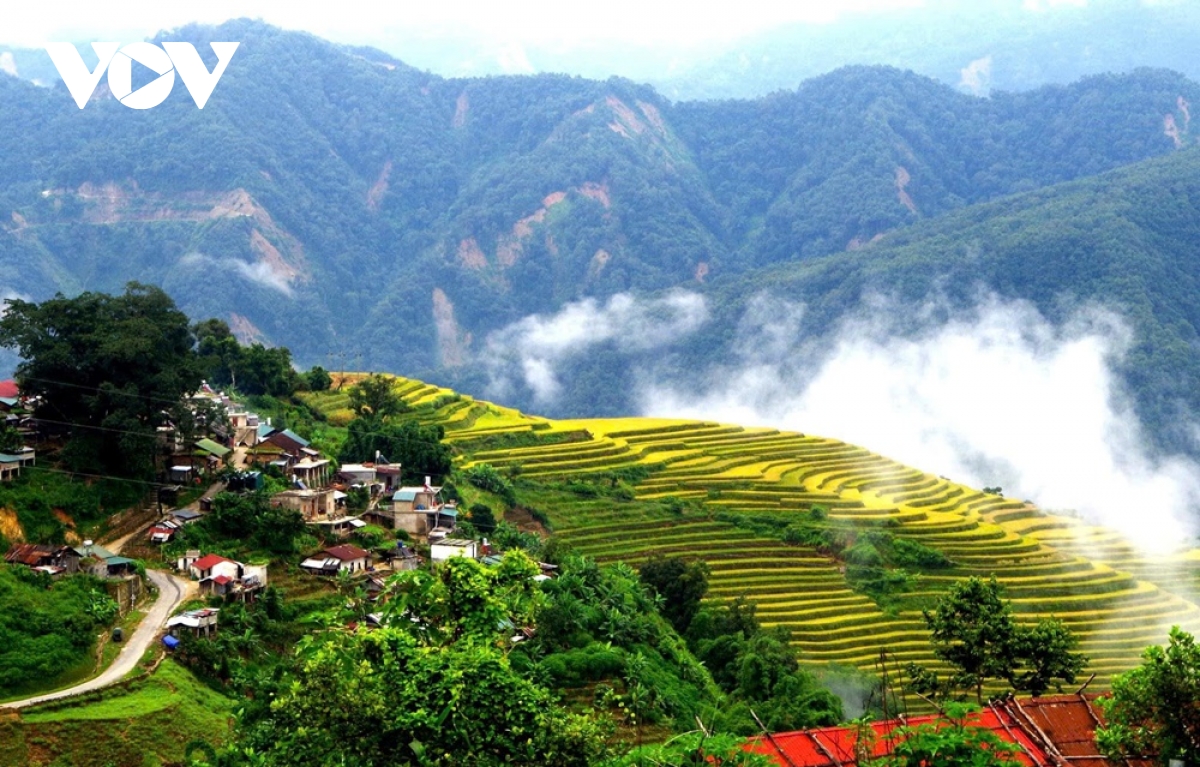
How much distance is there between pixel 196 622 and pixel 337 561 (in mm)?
5417

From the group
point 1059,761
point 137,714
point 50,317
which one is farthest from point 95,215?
point 1059,761

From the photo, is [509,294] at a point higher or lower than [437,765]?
higher

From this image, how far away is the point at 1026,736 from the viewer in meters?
19.3

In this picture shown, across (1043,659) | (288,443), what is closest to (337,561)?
(288,443)

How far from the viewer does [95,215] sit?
469 feet

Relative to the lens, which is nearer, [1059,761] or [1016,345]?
[1059,761]

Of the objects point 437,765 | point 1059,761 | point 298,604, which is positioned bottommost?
point 437,765

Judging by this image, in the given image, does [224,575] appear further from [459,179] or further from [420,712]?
[459,179]

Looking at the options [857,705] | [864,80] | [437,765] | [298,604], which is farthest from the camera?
[864,80]

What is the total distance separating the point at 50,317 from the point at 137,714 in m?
13.6

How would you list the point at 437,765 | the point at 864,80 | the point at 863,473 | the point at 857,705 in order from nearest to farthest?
the point at 437,765
the point at 857,705
the point at 863,473
the point at 864,80

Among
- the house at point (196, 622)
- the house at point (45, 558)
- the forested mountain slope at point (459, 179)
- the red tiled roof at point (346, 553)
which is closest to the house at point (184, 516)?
the red tiled roof at point (346, 553)

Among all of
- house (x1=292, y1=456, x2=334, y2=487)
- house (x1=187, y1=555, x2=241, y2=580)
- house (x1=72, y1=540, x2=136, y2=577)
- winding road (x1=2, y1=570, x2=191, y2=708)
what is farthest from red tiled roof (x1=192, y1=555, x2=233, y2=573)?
house (x1=292, y1=456, x2=334, y2=487)

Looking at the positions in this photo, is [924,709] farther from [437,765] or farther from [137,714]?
[437,765]
